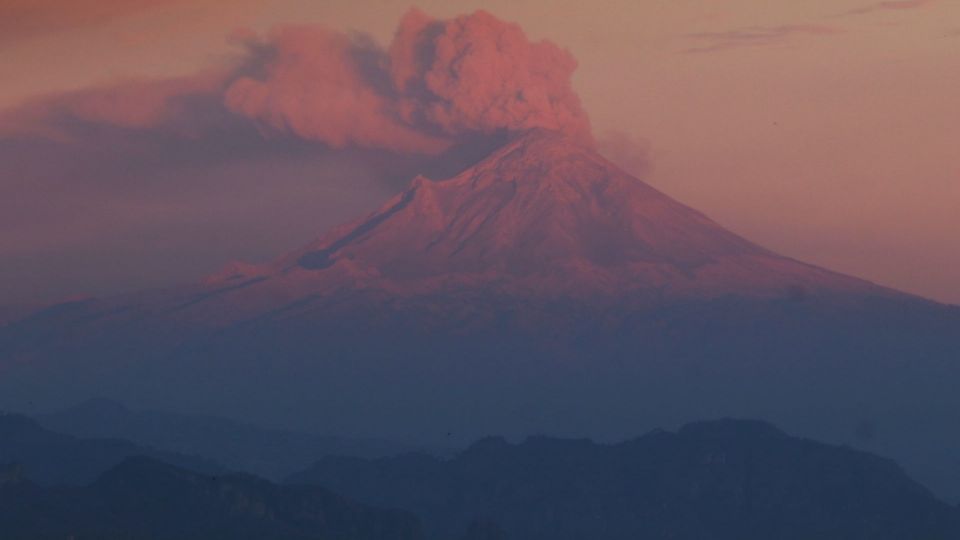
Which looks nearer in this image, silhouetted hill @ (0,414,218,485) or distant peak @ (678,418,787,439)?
silhouetted hill @ (0,414,218,485)

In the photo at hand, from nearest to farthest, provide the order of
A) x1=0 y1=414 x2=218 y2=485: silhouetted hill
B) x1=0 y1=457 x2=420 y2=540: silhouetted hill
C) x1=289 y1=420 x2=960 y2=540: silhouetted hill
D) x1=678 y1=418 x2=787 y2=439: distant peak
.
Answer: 1. x1=0 y1=457 x2=420 y2=540: silhouetted hill
2. x1=289 y1=420 x2=960 y2=540: silhouetted hill
3. x1=0 y1=414 x2=218 y2=485: silhouetted hill
4. x1=678 y1=418 x2=787 y2=439: distant peak

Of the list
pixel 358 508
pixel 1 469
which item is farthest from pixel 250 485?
pixel 1 469

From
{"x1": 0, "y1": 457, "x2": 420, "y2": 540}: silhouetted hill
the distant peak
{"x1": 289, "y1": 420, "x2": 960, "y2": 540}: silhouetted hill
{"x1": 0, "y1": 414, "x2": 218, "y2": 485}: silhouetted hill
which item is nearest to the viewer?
{"x1": 0, "y1": 457, "x2": 420, "y2": 540}: silhouetted hill

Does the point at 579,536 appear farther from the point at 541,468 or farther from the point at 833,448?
the point at 833,448

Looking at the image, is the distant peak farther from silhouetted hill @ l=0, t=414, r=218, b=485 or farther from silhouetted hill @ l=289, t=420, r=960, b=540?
silhouetted hill @ l=0, t=414, r=218, b=485

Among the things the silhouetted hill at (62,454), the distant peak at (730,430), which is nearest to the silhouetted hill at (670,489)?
the distant peak at (730,430)

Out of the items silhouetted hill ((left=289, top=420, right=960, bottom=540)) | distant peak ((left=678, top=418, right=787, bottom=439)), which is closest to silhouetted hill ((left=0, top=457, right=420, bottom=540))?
silhouetted hill ((left=289, top=420, right=960, bottom=540))
